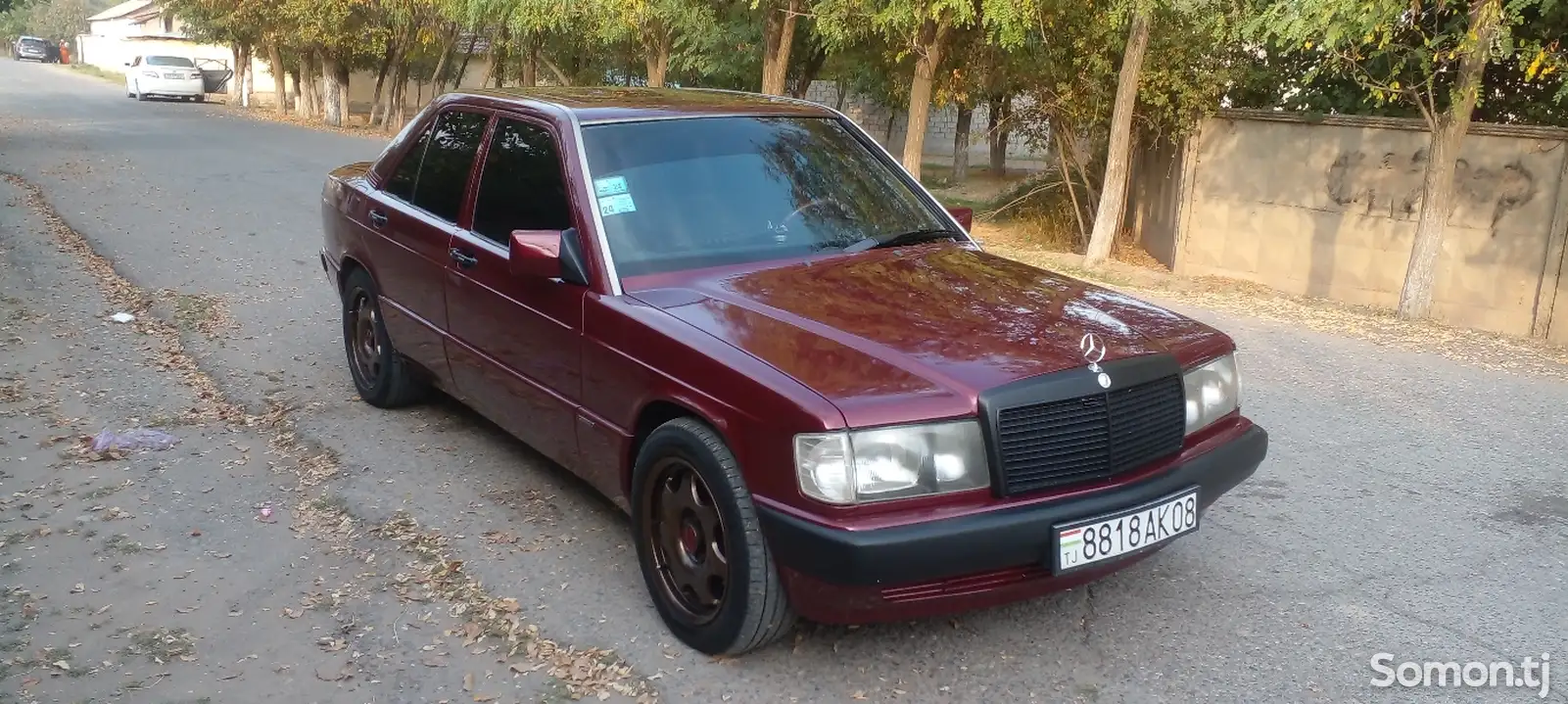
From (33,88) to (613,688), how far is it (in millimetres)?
49583

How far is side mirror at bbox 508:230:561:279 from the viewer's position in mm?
4148

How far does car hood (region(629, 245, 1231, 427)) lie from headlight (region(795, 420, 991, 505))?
0.05m

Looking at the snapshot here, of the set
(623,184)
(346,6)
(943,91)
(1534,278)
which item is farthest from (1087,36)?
(346,6)

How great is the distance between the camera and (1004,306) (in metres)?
3.98

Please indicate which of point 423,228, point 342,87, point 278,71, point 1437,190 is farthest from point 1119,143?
point 278,71

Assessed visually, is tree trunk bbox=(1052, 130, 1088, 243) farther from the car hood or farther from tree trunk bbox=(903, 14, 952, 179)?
the car hood

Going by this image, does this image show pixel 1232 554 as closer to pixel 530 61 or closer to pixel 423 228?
pixel 423 228

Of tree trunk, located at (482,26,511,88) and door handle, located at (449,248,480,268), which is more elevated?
tree trunk, located at (482,26,511,88)

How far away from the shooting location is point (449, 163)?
17.7 ft

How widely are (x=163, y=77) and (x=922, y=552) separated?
146 ft

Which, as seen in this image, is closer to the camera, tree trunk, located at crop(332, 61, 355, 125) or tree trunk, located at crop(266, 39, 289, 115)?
tree trunk, located at crop(332, 61, 355, 125)

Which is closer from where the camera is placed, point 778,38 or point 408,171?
point 408,171

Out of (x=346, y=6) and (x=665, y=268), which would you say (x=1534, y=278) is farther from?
(x=346, y=6)

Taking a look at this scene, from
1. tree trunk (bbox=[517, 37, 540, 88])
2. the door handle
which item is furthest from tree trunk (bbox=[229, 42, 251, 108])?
the door handle
